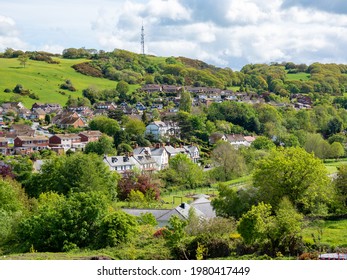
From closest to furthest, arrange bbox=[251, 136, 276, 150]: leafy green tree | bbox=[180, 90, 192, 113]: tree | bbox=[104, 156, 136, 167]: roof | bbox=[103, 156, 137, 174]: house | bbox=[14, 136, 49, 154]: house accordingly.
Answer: bbox=[103, 156, 137, 174]: house < bbox=[104, 156, 136, 167]: roof < bbox=[14, 136, 49, 154]: house < bbox=[251, 136, 276, 150]: leafy green tree < bbox=[180, 90, 192, 113]: tree

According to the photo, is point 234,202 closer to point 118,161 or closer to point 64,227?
point 64,227

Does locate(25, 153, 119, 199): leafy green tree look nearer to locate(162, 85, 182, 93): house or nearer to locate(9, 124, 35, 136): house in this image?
locate(9, 124, 35, 136): house

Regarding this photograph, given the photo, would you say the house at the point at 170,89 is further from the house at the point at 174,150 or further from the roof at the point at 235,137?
the house at the point at 174,150

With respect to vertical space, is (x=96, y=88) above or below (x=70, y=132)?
above

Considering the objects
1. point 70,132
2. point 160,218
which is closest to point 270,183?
point 160,218

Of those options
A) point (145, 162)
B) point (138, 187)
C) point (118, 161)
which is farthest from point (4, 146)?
point (138, 187)

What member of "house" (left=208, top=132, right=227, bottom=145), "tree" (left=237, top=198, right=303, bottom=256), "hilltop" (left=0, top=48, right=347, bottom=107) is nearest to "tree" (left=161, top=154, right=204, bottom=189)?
"house" (left=208, top=132, right=227, bottom=145)

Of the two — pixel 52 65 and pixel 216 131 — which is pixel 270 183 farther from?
pixel 52 65
